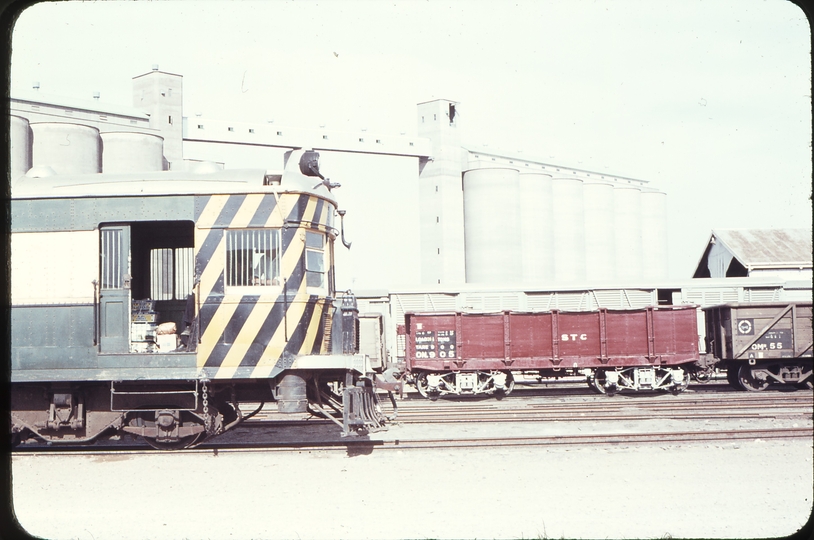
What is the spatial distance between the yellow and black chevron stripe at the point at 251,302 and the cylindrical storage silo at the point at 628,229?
55.6 metres

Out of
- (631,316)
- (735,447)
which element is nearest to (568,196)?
(631,316)

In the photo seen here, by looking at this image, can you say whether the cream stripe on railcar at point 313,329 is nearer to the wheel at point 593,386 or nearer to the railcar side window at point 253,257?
the railcar side window at point 253,257

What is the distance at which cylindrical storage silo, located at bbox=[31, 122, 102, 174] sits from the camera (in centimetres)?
3750

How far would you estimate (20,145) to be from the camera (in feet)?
117

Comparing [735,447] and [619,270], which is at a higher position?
[619,270]

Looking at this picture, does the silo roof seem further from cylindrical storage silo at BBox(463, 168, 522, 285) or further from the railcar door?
the railcar door

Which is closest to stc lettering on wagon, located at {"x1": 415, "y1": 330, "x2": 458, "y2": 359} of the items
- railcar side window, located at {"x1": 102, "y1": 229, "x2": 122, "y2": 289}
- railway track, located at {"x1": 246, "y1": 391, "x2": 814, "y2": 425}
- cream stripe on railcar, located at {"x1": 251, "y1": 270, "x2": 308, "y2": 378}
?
railway track, located at {"x1": 246, "y1": 391, "x2": 814, "y2": 425}

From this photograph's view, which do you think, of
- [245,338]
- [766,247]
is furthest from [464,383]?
[766,247]

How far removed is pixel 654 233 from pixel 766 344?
47.2m

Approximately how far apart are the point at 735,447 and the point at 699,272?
34332 mm

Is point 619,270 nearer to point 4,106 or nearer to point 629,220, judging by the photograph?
point 629,220

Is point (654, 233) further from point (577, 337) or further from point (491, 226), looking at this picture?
point (577, 337)

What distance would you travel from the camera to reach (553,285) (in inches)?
1136

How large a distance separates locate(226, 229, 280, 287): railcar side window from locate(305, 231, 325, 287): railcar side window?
48cm
